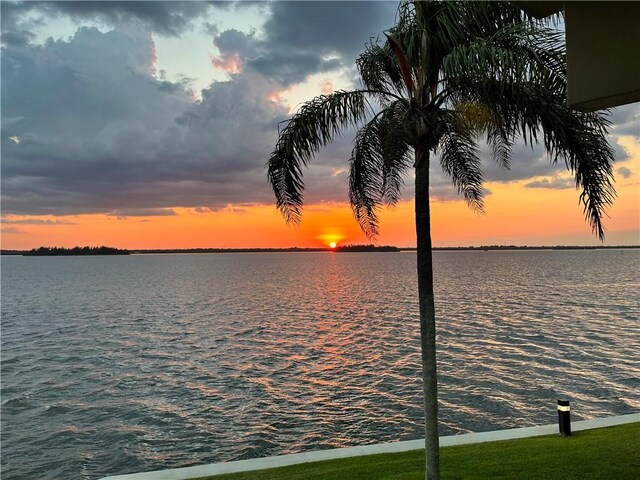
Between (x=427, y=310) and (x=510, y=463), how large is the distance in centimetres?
364

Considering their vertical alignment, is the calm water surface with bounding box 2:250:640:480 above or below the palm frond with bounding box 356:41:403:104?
below

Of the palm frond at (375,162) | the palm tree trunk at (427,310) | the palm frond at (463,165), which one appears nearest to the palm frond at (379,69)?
the palm frond at (375,162)

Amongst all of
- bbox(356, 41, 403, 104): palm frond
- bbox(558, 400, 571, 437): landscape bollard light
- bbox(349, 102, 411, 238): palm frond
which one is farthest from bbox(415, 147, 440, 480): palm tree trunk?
bbox(558, 400, 571, 437): landscape bollard light

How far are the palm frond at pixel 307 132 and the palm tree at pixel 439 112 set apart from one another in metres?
0.02

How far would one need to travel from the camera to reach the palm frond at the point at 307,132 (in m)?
7.10

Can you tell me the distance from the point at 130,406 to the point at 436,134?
1503 cm

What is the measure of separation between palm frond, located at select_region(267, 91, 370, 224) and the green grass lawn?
5086 mm

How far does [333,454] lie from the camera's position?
9.75m

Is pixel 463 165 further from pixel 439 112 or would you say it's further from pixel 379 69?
pixel 379 69

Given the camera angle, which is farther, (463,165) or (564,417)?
(564,417)

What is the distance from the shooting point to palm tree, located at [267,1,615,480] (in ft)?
19.4

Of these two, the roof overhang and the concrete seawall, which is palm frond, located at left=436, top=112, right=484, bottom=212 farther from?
the concrete seawall

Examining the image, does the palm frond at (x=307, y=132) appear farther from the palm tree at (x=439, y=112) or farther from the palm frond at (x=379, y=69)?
the palm frond at (x=379, y=69)

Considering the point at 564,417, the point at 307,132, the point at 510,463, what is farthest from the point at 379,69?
the point at 564,417
